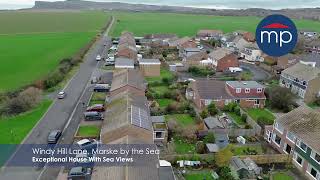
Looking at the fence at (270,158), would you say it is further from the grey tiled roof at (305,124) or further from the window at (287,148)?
the grey tiled roof at (305,124)

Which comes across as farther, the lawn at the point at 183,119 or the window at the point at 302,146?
the lawn at the point at 183,119

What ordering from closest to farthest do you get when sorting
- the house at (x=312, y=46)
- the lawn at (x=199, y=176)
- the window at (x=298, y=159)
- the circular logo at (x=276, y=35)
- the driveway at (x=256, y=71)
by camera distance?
1. the circular logo at (x=276, y=35)
2. the lawn at (x=199, y=176)
3. the window at (x=298, y=159)
4. the driveway at (x=256, y=71)
5. the house at (x=312, y=46)

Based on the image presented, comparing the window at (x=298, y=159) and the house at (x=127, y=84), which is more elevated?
the house at (x=127, y=84)

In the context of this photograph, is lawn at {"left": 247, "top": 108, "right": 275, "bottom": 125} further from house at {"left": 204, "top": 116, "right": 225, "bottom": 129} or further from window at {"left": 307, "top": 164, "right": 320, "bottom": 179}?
window at {"left": 307, "top": 164, "right": 320, "bottom": 179}

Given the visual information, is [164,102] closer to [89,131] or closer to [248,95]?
[248,95]

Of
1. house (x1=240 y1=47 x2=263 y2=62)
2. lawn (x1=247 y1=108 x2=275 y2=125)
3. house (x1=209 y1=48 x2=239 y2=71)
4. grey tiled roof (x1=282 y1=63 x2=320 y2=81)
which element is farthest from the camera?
house (x1=240 y1=47 x2=263 y2=62)

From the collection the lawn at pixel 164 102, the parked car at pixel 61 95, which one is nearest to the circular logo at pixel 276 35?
the lawn at pixel 164 102

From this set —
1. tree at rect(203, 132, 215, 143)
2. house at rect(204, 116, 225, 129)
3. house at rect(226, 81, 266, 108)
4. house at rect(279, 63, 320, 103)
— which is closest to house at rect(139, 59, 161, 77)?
house at rect(226, 81, 266, 108)

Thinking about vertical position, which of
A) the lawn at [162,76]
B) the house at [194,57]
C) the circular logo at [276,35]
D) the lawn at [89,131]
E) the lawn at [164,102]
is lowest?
the lawn at [89,131]
